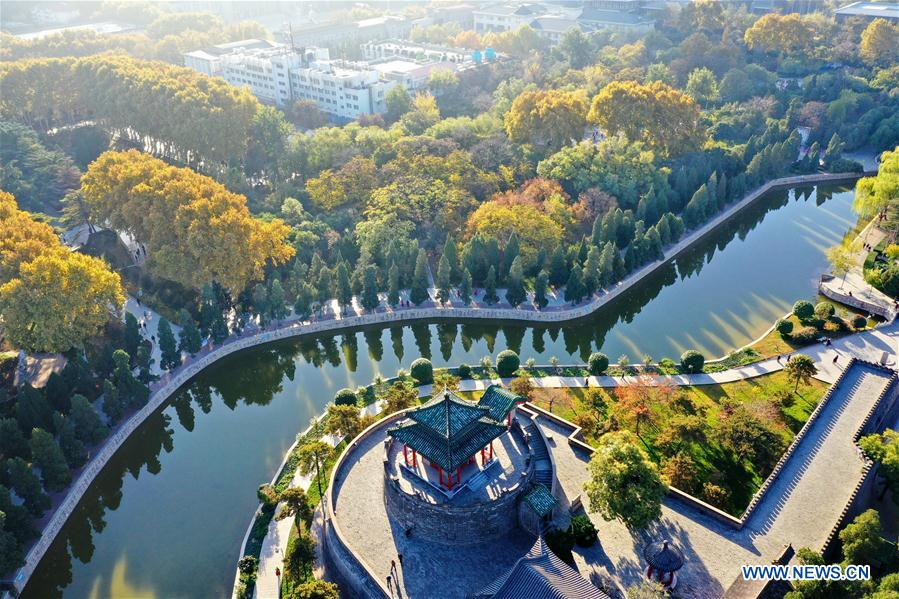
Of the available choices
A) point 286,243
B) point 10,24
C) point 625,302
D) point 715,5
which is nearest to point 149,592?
point 286,243

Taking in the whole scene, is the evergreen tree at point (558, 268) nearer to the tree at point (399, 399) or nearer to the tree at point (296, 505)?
the tree at point (399, 399)

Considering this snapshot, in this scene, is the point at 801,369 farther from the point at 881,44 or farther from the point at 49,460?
the point at 881,44

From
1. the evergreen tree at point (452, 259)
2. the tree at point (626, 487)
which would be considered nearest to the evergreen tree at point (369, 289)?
the evergreen tree at point (452, 259)

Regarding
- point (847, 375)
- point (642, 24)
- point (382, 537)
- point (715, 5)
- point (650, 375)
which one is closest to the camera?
point (382, 537)


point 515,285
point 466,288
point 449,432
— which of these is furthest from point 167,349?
point 515,285

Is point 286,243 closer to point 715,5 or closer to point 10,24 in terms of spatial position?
point 715,5

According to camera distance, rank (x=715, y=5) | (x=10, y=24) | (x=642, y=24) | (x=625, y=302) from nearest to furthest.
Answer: (x=625, y=302) → (x=715, y=5) → (x=642, y=24) → (x=10, y=24)
